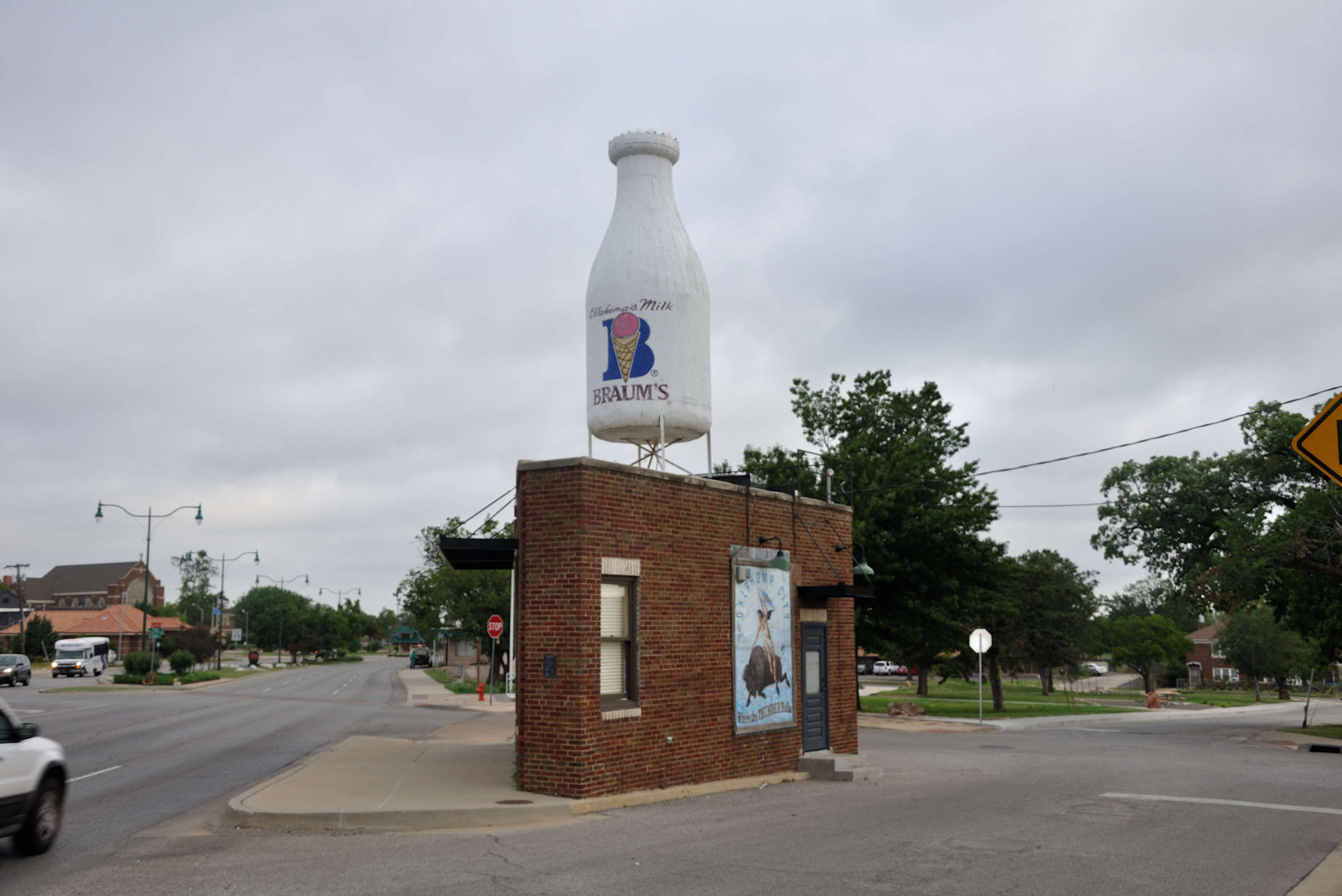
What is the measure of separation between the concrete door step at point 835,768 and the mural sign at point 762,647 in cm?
77

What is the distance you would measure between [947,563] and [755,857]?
2829 cm

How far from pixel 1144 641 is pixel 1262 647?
7.39m

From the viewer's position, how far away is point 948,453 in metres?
41.0

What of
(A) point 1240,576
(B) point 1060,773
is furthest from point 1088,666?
(B) point 1060,773

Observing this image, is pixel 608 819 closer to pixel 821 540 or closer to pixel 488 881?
pixel 488 881

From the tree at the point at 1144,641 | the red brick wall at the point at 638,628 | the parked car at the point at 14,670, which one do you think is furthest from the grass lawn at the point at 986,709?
the parked car at the point at 14,670

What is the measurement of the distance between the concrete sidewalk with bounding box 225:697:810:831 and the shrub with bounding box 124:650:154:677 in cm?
4139

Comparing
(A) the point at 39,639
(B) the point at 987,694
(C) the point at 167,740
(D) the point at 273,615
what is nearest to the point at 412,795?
(C) the point at 167,740

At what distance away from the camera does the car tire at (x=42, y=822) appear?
32.1 feet

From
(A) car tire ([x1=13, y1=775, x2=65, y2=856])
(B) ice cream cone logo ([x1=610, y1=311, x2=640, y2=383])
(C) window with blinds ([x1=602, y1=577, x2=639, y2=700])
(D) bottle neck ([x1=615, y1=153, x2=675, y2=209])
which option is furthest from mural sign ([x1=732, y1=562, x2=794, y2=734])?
(A) car tire ([x1=13, y1=775, x2=65, y2=856])

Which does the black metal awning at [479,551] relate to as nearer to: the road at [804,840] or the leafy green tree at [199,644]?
the road at [804,840]

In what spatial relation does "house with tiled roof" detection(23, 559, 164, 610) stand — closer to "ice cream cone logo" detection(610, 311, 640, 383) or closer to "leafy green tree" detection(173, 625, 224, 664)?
"leafy green tree" detection(173, 625, 224, 664)

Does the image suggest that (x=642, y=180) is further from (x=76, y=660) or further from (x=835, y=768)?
(x=76, y=660)

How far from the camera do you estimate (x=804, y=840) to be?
11.0 metres
